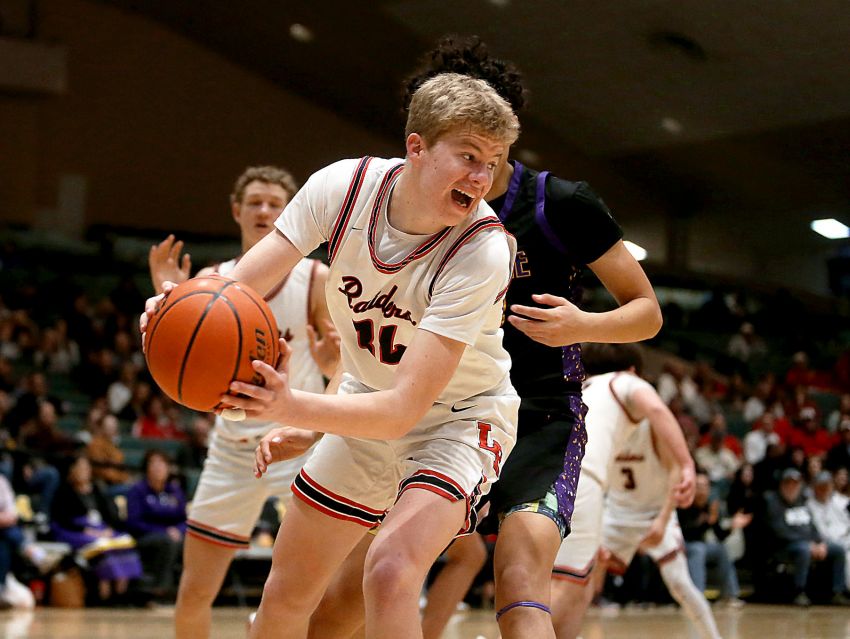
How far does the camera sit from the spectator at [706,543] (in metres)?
10.9

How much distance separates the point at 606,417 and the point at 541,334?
7.75ft

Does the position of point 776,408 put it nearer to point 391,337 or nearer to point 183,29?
point 183,29

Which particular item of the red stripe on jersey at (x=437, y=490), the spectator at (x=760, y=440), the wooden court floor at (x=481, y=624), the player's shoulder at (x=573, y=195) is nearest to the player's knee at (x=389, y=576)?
the red stripe on jersey at (x=437, y=490)

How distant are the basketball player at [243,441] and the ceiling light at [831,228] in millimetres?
16466

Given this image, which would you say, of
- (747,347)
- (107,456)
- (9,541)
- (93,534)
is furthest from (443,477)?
(747,347)

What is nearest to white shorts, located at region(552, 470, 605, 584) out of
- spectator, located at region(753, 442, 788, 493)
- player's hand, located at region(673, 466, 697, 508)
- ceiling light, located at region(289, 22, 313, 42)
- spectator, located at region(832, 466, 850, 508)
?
player's hand, located at region(673, 466, 697, 508)

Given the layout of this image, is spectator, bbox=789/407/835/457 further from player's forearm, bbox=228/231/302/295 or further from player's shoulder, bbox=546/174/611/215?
player's forearm, bbox=228/231/302/295

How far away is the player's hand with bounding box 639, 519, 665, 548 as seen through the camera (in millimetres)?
6594

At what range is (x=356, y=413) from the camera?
2.79 m

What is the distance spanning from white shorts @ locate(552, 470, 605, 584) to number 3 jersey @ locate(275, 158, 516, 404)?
5.76 ft

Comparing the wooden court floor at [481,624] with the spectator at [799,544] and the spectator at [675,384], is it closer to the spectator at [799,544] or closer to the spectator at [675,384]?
the spectator at [799,544]

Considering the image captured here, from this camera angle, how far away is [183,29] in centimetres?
2186

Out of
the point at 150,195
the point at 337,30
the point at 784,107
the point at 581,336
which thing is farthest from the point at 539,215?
the point at 150,195

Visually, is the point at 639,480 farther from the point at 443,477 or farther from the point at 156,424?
the point at 156,424
